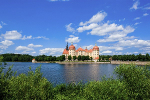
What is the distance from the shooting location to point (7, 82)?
1364 cm

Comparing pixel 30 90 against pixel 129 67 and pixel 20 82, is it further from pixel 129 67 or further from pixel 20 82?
pixel 129 67

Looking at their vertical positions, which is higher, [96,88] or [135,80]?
[135,80]

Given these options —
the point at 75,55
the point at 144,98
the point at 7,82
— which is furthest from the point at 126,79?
the point at 75,55

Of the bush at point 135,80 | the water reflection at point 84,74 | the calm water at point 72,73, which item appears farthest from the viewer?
the water reflection at point 84,74

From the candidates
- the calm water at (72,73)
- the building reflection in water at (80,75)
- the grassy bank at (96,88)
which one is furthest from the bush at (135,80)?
the building reflection in water at (80,75)

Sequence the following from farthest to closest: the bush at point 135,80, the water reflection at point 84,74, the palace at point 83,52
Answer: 1. the palace at point 83,52
2. the water reflection at point 84,74
3. the bush at point 135,80

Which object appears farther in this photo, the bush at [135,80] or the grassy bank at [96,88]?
the bush at [135,80]

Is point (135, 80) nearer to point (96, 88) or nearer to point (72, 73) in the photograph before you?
point (96, 88)

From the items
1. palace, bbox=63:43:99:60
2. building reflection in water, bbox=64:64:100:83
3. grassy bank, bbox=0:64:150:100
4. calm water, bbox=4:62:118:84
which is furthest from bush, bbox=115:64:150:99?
palace, bbox=63:43:99:60

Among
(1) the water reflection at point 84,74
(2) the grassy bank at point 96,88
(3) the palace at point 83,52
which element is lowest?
(1) the water reflection at point 84,74

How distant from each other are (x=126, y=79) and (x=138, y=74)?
4.70 feet

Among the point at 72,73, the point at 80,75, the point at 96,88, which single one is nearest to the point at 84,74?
the point at 80,75

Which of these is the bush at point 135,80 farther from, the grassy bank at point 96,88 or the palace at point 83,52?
the palace at point 83,52

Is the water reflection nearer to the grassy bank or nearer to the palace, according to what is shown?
the grassy bank
